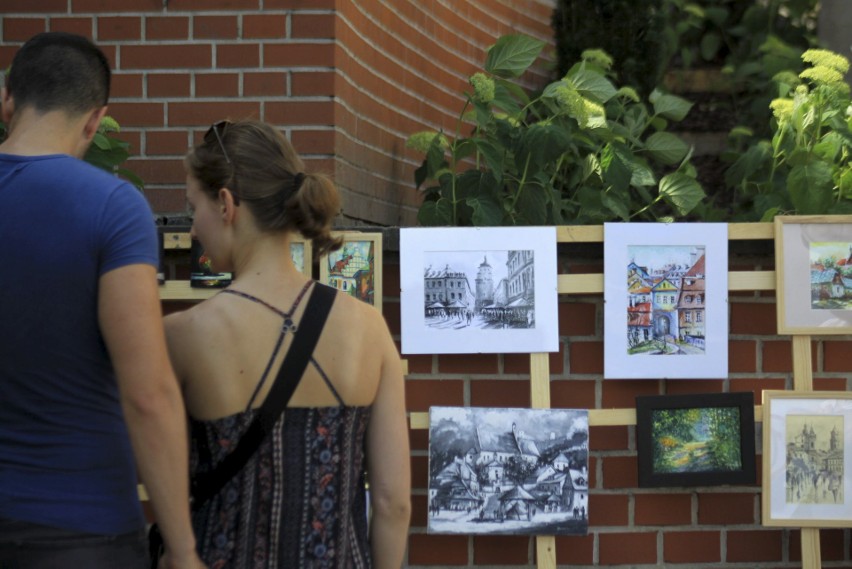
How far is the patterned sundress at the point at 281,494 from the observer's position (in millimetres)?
2301

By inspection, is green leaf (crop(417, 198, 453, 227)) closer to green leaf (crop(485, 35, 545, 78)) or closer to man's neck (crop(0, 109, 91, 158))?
green leaf (crop(485, 35, 545, 78))

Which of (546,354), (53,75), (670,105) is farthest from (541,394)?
(53,75)

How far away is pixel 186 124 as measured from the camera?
4.20m

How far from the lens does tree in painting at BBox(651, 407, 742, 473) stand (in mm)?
3762

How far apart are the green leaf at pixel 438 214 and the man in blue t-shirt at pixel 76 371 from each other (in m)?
1.75

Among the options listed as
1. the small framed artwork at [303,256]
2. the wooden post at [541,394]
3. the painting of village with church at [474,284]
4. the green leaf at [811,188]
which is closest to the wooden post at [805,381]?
the green leaf at [811,188]

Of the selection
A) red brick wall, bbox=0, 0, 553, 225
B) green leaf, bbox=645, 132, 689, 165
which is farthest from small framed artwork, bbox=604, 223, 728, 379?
red brick wall, bbox=0, 0, 553, 225

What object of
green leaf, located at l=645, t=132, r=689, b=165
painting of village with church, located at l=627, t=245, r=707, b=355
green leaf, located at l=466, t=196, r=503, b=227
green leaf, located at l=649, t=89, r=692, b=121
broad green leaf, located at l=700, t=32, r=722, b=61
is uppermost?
broad green leaf, located at l=700, t=32, r=722, b=61

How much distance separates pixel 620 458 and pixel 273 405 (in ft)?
5.92

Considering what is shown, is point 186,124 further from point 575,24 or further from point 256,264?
point 575,24

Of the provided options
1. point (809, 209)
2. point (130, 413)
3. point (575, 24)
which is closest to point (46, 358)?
point (130, 413)

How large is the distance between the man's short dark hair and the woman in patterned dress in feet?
0.82

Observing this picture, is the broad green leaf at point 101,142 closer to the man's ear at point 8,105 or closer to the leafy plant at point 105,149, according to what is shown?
the leafy plant at point 105,149

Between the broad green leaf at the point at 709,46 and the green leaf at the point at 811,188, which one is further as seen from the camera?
the broad green leaf at the point at 709,46
